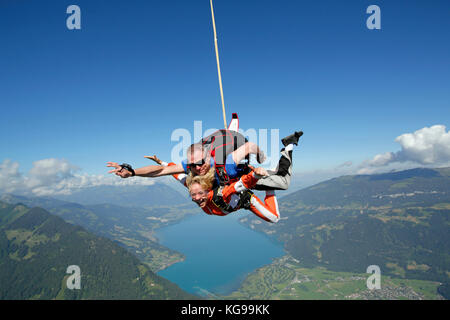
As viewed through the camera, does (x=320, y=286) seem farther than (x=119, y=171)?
Yes

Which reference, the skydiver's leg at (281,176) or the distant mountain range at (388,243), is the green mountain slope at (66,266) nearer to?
the distant mountain range at (388,243)

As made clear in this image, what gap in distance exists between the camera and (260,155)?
406 centimetres

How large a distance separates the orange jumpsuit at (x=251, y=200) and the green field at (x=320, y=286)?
10840cm

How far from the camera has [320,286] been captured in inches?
4464

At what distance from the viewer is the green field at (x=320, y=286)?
103 metres

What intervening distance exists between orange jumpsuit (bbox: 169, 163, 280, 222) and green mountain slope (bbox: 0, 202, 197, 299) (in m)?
116

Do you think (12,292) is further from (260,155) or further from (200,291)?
(260,155)

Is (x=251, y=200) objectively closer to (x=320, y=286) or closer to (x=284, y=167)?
(x=284, y=167)

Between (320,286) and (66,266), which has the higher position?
(66,266)

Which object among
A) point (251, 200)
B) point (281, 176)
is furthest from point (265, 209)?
point (281, 176)

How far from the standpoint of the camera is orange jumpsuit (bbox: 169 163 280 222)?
11.5 ft

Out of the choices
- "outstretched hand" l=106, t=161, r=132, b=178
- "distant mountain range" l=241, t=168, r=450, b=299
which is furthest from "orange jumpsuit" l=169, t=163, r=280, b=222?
"distant mountain range" l=241, t=168, r=450, b=299

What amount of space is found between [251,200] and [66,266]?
156772mm
